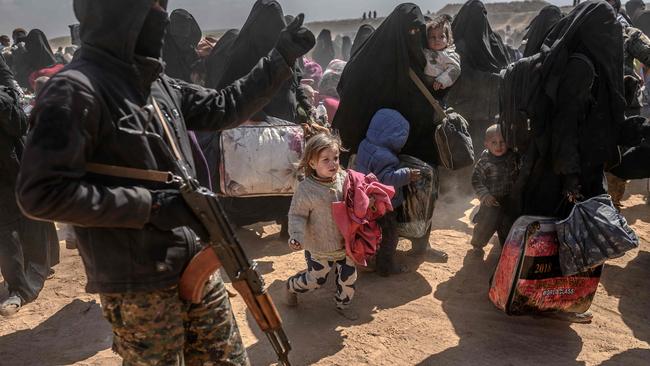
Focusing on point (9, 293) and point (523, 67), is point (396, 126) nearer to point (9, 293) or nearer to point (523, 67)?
point (523, 67)

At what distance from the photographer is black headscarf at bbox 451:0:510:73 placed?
6840 mm

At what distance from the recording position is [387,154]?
14.2ft

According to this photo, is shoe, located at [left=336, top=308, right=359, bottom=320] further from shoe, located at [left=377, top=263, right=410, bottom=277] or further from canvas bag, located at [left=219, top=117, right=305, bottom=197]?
canvas bag, located at [left=219, top=117, right=305, bottom=197]

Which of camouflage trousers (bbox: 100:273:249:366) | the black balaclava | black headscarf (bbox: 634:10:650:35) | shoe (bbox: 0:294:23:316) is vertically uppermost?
black headscarf (bbox: 634:10:650:35)

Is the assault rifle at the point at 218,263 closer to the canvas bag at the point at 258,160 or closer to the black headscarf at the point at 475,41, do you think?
the canvas bag at the point at 258,160

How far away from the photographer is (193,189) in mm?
2057

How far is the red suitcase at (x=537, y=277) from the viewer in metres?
3.52

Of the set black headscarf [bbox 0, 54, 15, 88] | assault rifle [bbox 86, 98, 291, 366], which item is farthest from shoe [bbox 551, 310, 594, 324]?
black headscarf [bbox 0, 54, 15, 88]

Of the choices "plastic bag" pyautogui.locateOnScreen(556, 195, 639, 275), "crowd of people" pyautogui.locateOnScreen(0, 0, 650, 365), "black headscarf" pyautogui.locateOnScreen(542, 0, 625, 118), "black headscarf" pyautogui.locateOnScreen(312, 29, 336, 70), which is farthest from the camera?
"black headscarf" pyautogui.locateOnScreen(312, 29, 336, 70)

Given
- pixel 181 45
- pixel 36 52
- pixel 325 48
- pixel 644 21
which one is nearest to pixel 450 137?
pixel 181 45

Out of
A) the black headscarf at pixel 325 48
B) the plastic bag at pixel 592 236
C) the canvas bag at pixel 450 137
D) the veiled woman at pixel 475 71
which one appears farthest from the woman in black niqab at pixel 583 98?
the black headscarf at pixel 325 48

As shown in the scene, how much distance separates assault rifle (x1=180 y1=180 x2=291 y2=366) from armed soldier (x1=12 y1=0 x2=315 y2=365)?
44 mm

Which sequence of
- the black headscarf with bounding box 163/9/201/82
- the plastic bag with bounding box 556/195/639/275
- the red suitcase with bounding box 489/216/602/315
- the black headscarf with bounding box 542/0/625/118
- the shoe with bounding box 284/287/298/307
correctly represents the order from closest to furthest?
the plastic bag with bounding box 556/195/639/275
the black headscarf with bounding box 542/0/625/118
the red suitcase with bounding box 489/216/602/315
the shoe with bounding box 284/287/298/307
the black headscarf with bounding box 163/9/201/82

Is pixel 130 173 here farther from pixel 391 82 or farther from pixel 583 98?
pixel 391 82
